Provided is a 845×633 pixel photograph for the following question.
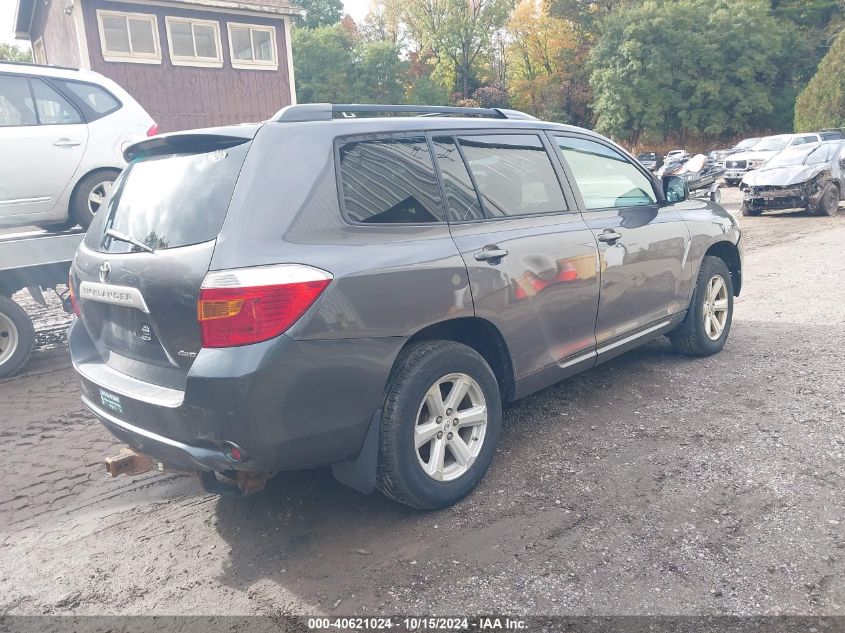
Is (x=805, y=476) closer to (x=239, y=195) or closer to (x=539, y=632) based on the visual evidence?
(x=539, y=632)

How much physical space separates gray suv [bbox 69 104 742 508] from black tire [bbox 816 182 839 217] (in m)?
13.1

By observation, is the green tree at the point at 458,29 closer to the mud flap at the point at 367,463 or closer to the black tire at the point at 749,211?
the black tire at the point at 749,211

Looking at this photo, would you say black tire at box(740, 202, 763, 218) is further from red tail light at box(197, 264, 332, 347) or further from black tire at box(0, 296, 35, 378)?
red tail light at box(197, 264, 332, 347)

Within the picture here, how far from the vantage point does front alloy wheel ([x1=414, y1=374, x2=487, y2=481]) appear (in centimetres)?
320

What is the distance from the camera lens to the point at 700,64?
46.6 metres

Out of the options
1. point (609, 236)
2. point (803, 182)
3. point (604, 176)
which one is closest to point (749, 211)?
point (803, 182)

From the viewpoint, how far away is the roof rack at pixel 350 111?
311 cm

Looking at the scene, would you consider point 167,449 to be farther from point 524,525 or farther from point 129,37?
point 129,37

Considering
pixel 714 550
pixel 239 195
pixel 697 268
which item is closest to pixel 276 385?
→ pixel 239 195

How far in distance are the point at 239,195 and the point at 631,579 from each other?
7.18 ft

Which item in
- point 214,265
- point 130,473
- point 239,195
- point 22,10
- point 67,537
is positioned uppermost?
point 22,10

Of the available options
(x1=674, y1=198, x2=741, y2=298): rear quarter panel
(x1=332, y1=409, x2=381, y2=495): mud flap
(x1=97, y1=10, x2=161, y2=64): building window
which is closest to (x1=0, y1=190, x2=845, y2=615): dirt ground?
(x1=332, y1=409, x2=381, y2=495): mud flap

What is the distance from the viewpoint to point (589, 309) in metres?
4.03

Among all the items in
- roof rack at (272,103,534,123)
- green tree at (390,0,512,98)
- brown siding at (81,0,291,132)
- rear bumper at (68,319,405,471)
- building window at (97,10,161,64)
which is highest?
green tree at (390,0,512,98)
